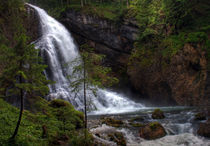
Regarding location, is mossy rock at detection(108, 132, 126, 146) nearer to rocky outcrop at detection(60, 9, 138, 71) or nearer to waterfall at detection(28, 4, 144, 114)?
waterfall at detection(28, 4, 144, 114)

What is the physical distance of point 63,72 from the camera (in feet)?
69.5

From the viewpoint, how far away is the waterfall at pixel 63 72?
1781cm

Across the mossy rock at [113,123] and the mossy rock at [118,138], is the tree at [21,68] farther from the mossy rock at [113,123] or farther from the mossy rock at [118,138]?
the mossy rock at [113,123]

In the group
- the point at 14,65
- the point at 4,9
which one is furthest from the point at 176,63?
the point at 4,9

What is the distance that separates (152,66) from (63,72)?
1075cm

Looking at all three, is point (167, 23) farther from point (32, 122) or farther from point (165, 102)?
point (32, 122)

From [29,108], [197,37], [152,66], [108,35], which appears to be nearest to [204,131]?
[29,108]

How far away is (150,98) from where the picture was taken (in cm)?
2045

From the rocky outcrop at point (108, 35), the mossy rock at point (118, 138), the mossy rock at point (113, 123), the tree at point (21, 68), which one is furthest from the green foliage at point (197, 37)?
the tree at point (21, 68)

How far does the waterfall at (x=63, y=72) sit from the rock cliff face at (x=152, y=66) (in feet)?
7.35

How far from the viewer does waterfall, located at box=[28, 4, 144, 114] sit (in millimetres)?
17811

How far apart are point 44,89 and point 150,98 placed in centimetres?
1677

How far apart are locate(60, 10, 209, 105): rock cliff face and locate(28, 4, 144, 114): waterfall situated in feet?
7.35

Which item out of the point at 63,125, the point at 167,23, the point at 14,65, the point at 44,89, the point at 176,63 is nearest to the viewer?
the point at 14,65
